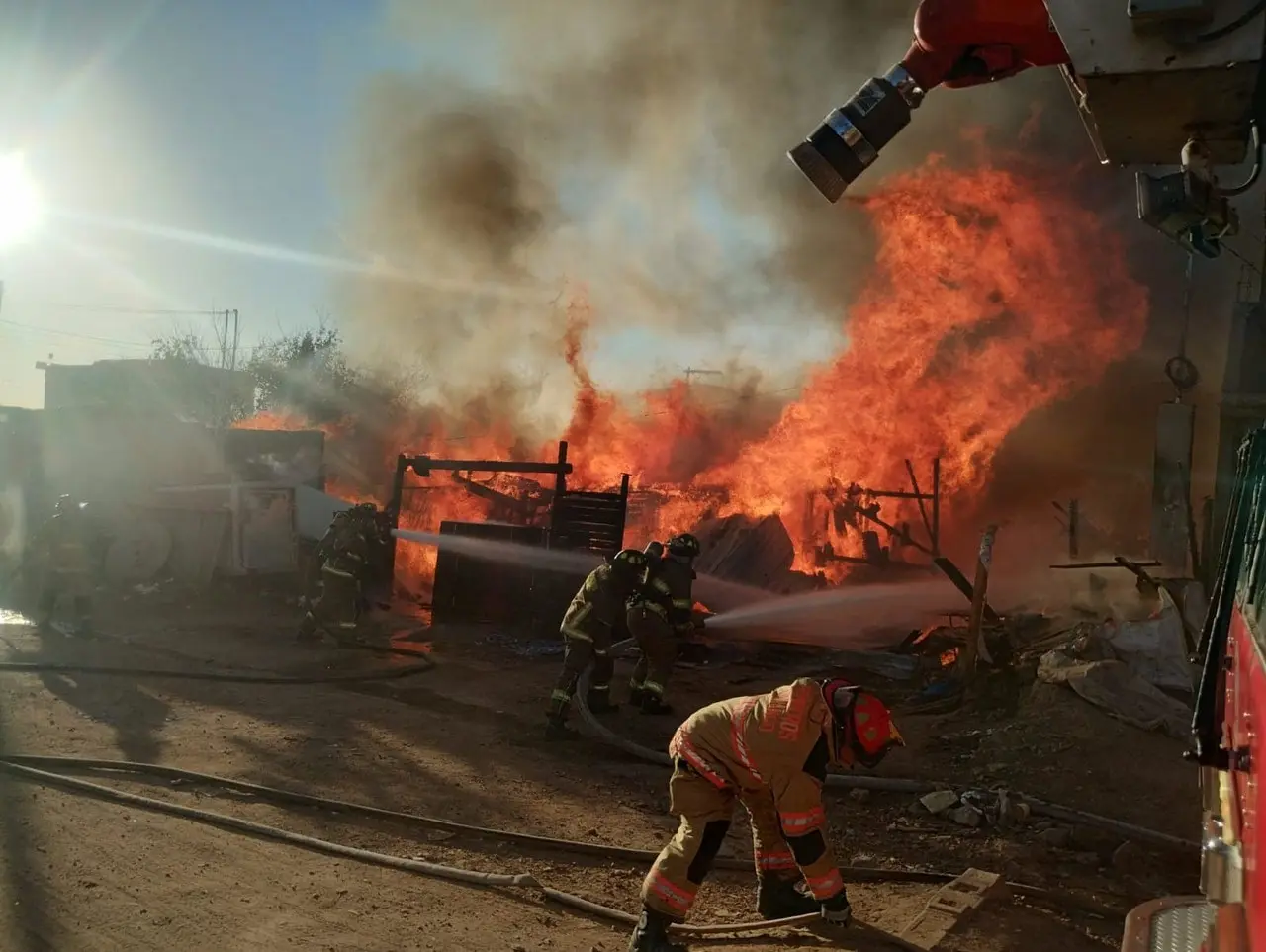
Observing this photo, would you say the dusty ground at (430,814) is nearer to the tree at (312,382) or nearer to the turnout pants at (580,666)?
the turnout pants at (580,666)

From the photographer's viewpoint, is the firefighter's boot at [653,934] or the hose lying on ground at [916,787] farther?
the hose lying on ground at [916,787]

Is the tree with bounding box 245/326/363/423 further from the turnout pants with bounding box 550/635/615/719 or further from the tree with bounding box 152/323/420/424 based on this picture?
the turnout pants with bounding box 550/635/615/719

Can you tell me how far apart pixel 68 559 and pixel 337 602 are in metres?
3.14

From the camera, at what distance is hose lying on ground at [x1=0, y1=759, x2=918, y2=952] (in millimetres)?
4070

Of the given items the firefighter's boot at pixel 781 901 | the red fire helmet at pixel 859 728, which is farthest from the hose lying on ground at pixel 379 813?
the red fire helmet at pixel 859 728

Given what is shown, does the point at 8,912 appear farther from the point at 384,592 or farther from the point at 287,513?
the point at 287,513

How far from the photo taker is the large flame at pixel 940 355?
741 inches

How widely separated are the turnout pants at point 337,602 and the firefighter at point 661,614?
4.52 m

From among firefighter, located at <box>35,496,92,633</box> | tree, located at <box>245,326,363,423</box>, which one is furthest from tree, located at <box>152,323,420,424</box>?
firefighter, located at <box>35,496,92,633</box>

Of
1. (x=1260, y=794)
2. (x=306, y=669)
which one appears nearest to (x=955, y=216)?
(x=306, y=669)

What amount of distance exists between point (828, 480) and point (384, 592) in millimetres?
9604

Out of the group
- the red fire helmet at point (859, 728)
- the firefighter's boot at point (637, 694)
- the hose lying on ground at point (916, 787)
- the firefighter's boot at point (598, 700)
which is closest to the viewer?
the red fire helmet at point (859, 728)

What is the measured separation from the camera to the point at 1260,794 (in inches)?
73.7

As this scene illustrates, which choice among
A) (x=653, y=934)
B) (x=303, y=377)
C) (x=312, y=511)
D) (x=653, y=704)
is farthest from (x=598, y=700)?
(x=303, y=377)
